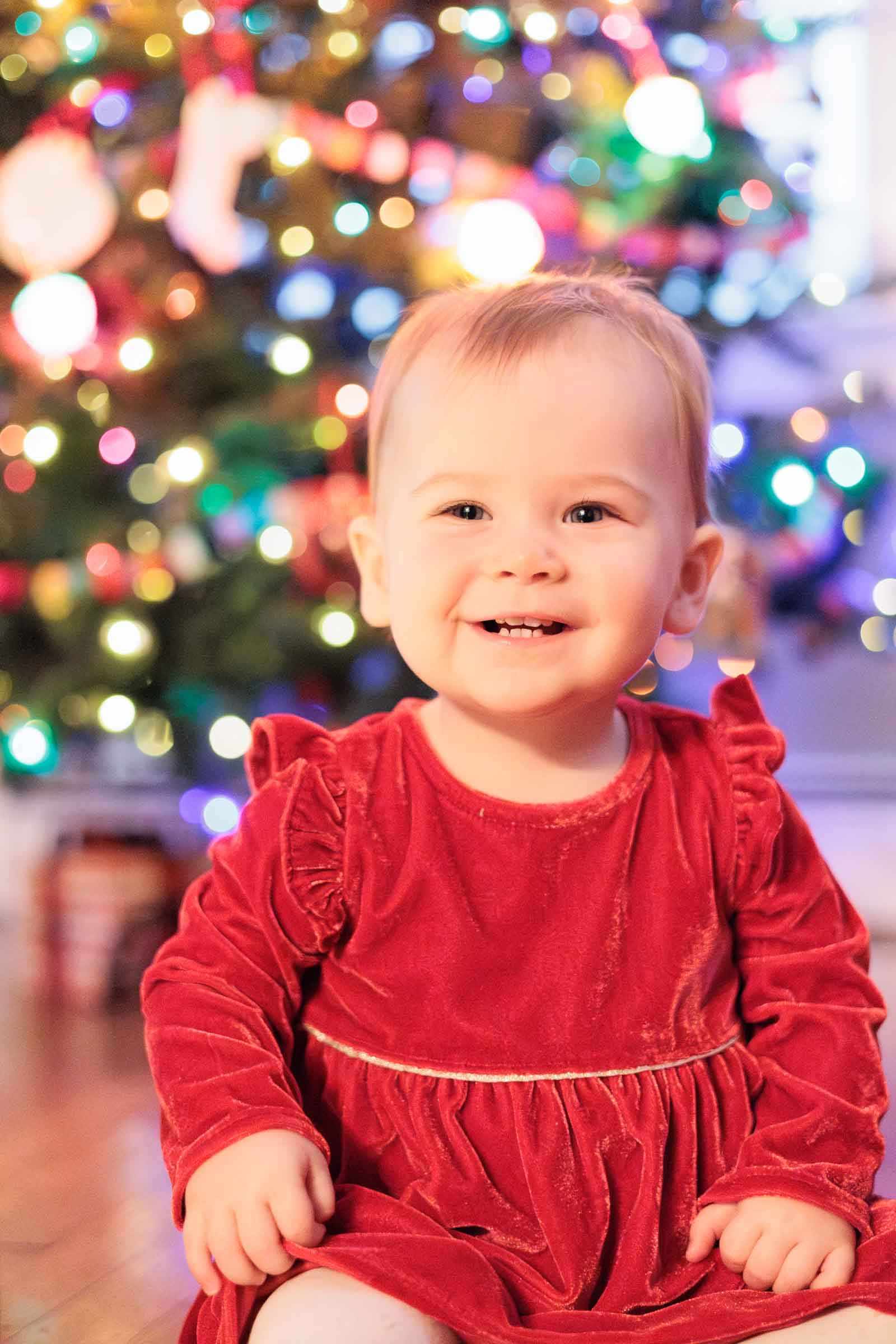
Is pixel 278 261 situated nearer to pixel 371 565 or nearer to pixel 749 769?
pixel 371 565

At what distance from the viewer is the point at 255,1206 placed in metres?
→ 0.82

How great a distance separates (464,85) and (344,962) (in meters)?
1.39

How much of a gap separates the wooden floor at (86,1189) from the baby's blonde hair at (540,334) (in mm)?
601

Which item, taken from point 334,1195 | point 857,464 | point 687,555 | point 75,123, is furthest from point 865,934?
point 75,123

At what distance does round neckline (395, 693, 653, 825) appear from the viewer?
96cm

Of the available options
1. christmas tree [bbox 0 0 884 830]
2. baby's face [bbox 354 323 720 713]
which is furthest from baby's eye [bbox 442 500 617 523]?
christmas tree [bbox 0 0 884 830]

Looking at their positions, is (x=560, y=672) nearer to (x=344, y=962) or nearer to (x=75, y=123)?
(x=344, y=962)

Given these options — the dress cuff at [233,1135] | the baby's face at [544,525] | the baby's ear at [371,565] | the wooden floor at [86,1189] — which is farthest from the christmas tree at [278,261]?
the dress cuff at [233,1135]

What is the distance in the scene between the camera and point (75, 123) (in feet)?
6.59

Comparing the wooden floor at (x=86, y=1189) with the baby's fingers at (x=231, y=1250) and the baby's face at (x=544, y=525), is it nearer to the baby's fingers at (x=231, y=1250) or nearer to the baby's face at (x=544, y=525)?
the baby's fingers at (x=231, y=1250)

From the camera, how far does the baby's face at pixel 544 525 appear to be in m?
0.93

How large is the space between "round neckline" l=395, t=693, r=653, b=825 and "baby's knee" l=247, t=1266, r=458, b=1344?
0.30 metres

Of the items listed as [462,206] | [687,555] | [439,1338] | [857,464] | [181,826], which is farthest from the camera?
[181,826]

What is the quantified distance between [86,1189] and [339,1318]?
1.95ft
